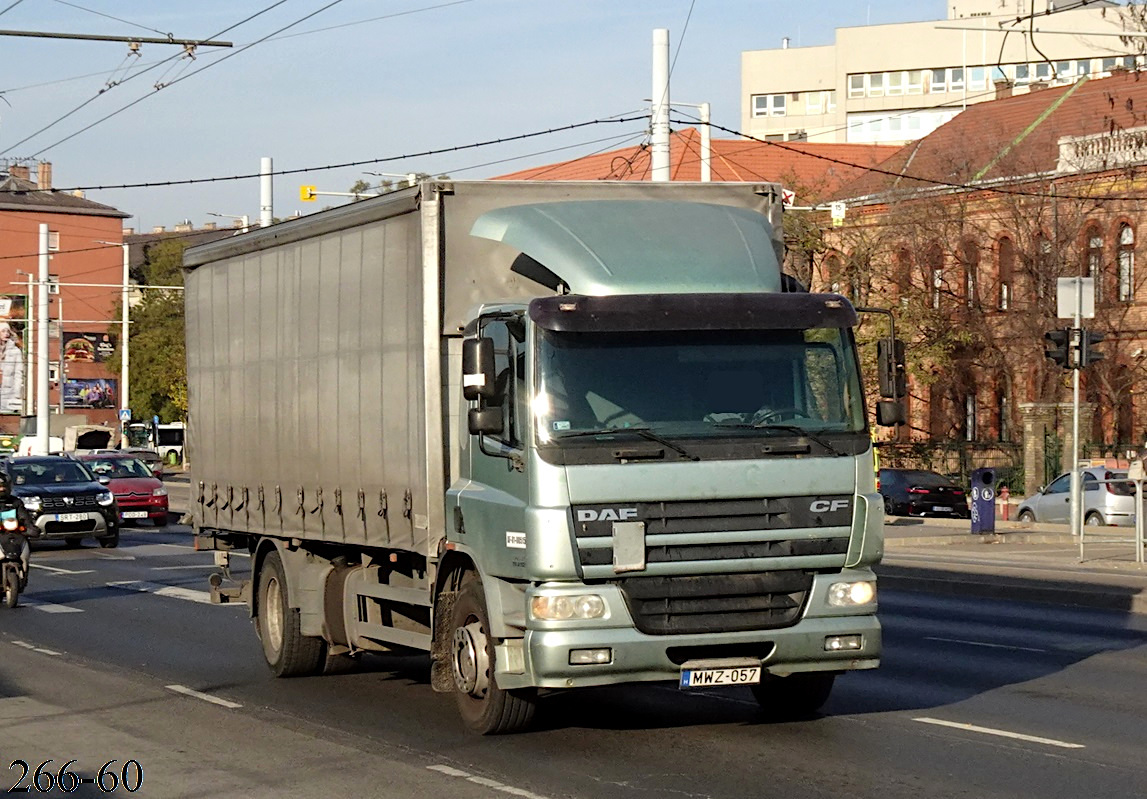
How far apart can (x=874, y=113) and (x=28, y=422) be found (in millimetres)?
53922

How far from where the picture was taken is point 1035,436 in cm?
4684

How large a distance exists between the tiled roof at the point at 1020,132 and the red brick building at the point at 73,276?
53.5m

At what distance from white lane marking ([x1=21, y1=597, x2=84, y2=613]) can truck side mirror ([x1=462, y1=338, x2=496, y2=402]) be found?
11.9 metres

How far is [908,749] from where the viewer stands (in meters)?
10.2

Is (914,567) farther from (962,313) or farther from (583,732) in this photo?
(962,313)

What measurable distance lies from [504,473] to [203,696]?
4042 mm

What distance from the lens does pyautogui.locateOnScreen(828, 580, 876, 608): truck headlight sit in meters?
10.4

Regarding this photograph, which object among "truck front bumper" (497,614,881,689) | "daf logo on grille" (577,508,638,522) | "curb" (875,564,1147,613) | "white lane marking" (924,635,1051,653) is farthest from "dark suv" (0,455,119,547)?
"daf logo on grille" (577,508,638,522)

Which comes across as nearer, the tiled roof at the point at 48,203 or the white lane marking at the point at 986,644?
the white lane marking at the point at 986,644

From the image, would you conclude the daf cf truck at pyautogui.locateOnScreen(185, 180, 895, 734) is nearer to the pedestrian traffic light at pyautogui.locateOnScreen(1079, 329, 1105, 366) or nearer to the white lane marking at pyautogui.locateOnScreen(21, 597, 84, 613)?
the white lane marking at pyautogui.locateOnScreen(21, 597, 84, 613)

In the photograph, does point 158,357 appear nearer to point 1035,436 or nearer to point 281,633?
point 1035,436

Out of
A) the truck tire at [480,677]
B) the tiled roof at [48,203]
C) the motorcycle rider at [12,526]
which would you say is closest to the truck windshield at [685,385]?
the truck tire at [480,677]

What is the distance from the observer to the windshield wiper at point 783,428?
10250mm

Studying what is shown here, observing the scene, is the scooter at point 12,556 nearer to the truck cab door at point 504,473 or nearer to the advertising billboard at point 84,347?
the truck cab door at point 504,473
